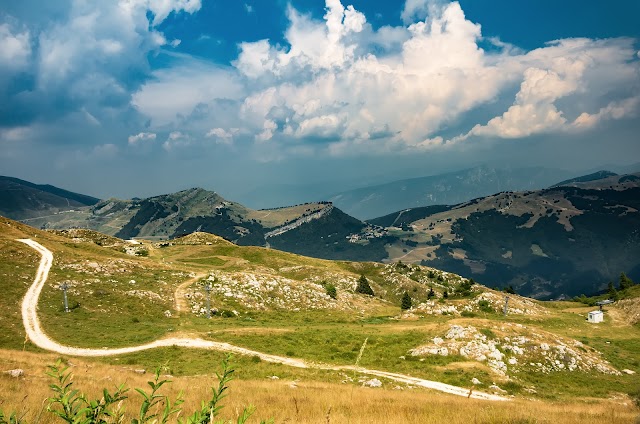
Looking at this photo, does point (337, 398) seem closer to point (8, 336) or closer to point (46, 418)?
point (46, 418)

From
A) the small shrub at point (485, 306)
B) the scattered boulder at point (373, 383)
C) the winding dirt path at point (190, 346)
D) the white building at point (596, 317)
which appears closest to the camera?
the scattered boulder at point (373, 383)

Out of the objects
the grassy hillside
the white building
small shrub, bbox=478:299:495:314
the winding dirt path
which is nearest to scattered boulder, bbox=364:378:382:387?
the grassy hillside

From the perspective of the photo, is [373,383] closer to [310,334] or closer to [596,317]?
[310,334]

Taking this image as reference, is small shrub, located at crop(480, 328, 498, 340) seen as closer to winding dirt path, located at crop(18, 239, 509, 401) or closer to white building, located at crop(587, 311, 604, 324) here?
winding dirt path, located at crop(18, 239, 509, 401)

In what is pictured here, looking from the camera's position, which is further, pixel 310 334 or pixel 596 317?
pixel 596 317

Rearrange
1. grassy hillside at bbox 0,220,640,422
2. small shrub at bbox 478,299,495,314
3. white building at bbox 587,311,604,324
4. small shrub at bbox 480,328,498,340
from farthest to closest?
small shrub at bbox 478,299,495,314, white building at bbox 587,311,604,324, small shrub at bbox 480,328,498,340, grassy hillside at bbox 0,220,640,422

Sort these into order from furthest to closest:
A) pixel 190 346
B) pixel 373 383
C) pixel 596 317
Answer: pixel 596 317
pixel 190 346
pixel 373 383

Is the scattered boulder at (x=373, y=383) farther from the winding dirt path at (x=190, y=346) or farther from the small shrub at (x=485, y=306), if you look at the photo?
the small shrub at (x=485, y=306)

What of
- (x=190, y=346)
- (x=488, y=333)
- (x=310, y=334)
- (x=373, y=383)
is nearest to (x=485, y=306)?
(x=488, y=333)

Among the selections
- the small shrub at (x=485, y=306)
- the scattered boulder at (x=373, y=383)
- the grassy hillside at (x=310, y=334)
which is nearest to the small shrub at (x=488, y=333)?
the grassy hillside at (x=310, y=334)

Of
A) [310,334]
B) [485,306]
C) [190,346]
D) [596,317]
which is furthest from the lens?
[485,306]

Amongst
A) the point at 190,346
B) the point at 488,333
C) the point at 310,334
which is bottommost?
the point at 310,334

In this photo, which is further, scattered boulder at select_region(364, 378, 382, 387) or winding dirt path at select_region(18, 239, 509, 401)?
winding dirt path at select_region(18, 239, 509, 401)

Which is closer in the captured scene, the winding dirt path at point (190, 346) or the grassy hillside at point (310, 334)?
the grassy hillside at point (310, 334)
